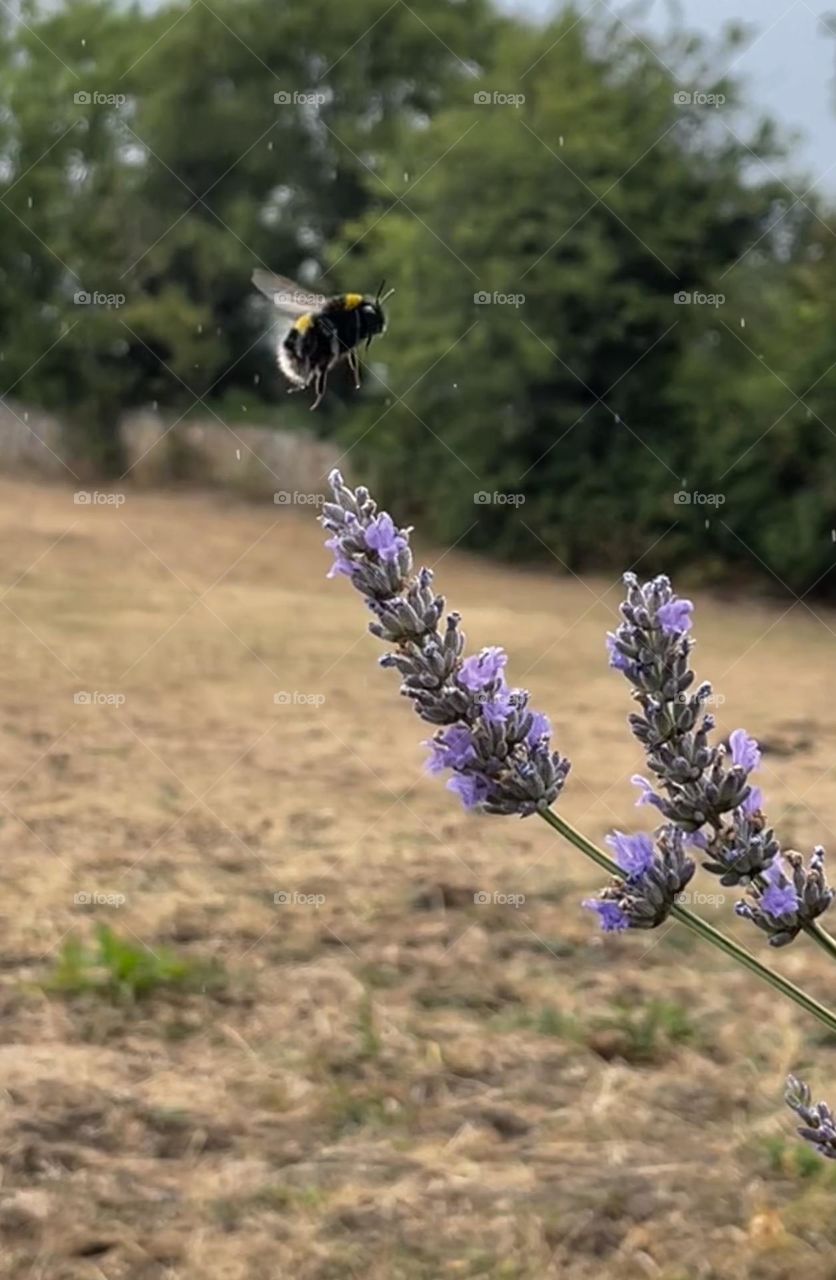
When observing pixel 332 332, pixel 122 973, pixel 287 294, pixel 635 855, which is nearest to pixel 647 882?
pixel 635 855

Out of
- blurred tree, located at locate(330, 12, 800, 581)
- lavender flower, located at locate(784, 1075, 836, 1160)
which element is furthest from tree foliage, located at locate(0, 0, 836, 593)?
lavender flower, located at locate(784, 1075, 836, 1160)

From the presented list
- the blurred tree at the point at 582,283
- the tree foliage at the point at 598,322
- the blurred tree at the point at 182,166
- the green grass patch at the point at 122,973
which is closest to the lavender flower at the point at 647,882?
the green grass patch at the point at 122,973

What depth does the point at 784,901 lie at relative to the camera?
1.21 m

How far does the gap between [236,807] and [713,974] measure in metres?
1.99

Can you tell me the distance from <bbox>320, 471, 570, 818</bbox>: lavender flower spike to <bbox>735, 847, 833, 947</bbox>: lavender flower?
179 millimetres

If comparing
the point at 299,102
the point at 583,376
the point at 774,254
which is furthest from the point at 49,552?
the point at 299,102

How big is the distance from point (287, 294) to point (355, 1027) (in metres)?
1.69

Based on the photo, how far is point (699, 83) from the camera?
12664mm

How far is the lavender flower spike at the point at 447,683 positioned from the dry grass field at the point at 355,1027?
5.18ft

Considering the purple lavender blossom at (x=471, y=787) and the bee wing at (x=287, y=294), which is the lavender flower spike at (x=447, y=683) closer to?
the purple lavender blossom at (x=471, y=787)

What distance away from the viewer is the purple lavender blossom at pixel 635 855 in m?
1.23

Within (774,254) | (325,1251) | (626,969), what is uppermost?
(774,254)

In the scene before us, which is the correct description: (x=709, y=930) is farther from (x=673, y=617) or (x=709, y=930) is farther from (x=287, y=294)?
(x=287, y=294)

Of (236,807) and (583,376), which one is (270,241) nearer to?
(583,376)
